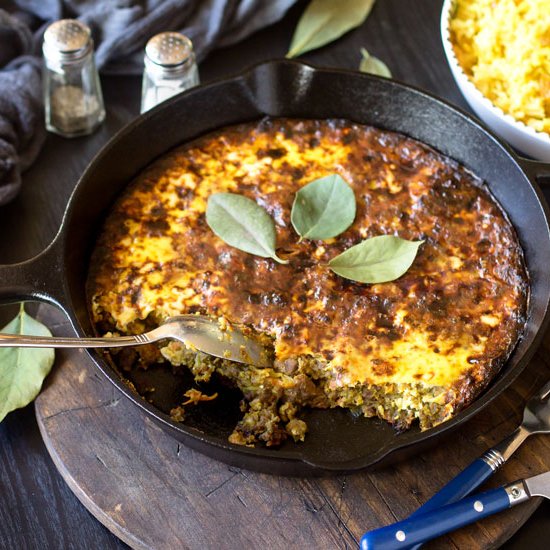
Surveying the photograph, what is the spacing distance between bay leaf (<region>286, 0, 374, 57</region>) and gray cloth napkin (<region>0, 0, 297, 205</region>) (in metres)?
0.13

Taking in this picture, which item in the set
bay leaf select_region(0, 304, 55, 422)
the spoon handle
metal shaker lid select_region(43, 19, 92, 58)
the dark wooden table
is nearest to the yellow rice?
the dark wooden table

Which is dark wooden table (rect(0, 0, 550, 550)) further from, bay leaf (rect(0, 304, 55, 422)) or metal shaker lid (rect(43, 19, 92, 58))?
metal shaker lid (rect(43, 19, 92, 58))

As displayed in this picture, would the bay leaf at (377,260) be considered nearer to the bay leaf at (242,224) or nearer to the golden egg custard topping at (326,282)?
the golden egg custard topping at (326,282)

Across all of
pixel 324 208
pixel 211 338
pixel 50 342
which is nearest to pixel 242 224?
pixel 324 208

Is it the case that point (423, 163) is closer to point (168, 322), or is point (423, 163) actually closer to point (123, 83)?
point (168, 322)

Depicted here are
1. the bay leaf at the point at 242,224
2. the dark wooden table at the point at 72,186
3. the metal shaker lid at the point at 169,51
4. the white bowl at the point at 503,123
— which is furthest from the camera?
the metal shaker lid at the point at 169,51

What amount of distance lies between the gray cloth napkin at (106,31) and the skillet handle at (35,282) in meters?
0.95

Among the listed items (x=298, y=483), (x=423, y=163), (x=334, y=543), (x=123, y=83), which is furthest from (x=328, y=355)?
(x=123, y=83)

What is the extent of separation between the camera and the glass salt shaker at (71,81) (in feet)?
10.6

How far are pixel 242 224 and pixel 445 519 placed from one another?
1176 millimetres

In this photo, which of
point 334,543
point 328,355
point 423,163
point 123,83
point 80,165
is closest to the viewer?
point 334,543

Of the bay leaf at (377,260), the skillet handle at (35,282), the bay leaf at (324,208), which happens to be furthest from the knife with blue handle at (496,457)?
the skillet handle at (35,282)

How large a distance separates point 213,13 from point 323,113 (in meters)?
0.79

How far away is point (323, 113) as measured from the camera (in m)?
3.25
